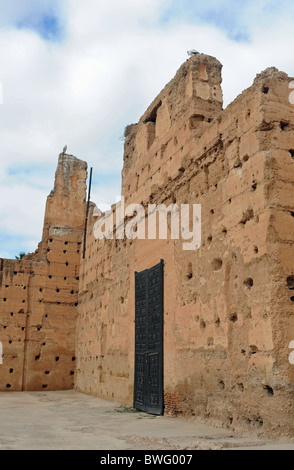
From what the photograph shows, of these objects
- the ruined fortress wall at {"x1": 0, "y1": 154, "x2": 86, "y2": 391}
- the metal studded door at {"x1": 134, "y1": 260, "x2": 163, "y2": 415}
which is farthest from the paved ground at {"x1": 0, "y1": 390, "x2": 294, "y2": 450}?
the ruined fortress wall at {"x1": 0, "y1": 154, "x2": 86, "y2": 391}

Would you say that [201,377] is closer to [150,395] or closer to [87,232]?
[150,395]

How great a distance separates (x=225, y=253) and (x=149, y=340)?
3372 mm

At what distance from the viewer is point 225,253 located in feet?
23.4

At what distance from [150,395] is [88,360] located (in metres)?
5.63

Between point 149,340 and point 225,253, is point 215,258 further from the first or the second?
point 149,340

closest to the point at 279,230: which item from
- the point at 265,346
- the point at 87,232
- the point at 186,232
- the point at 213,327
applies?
the point at 265,346

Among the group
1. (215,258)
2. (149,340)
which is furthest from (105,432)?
(149,340)

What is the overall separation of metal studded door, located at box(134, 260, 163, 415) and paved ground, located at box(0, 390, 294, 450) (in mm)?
353

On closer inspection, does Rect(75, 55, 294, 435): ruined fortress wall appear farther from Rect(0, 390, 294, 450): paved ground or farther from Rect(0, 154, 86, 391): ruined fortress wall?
Rect(0, 154, 86, 391): ruined fortress wall

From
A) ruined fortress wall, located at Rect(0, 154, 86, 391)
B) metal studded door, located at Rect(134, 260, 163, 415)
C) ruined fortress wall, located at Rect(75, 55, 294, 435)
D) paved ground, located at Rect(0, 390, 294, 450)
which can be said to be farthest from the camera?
ruined fortress wall, located at Rect(0, 154, 86, 391)

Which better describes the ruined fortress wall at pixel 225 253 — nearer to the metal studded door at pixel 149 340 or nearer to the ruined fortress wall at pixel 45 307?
the metal studded door at pixel 149 340

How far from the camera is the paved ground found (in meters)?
5.23

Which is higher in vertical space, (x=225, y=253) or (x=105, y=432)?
(x=225, y=253)

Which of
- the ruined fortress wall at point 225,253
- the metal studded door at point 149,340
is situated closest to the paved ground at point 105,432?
the metal studded door at point 149,340
